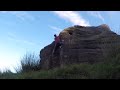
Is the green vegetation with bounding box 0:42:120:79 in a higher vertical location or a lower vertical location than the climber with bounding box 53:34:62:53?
lower

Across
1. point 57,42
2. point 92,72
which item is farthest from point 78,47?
point 92,72

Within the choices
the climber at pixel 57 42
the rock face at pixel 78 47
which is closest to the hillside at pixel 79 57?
the rock face at pixel 78 47

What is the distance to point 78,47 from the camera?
49.4ft

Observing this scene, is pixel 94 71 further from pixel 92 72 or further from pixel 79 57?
pixel 79 57

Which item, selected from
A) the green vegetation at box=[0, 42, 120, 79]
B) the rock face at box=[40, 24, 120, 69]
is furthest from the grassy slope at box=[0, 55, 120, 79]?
the rock face at box=[40, 24, 120, 69]

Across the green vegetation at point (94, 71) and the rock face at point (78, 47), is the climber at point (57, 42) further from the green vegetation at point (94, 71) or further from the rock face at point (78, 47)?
the green vegetation at point (94, 71)

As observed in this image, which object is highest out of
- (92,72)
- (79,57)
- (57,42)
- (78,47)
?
(57,42)

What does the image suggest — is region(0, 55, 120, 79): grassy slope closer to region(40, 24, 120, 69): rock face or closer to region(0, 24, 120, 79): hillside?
region(0, 24, 120, 79): hillside

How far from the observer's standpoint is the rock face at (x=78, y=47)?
1391 centimetres

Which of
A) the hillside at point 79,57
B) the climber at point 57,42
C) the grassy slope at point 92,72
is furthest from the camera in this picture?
the climber at point 57,42

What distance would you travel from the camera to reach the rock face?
13.9m
